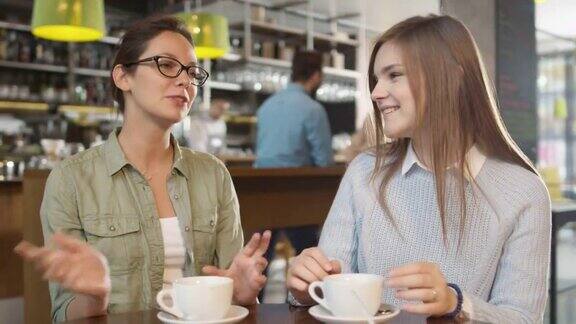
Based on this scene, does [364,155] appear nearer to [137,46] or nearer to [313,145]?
[137,46]

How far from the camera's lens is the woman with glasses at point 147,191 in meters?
1.69

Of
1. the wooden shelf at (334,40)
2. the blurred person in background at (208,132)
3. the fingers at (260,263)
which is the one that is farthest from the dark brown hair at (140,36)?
the wooden shelf at (334,40)

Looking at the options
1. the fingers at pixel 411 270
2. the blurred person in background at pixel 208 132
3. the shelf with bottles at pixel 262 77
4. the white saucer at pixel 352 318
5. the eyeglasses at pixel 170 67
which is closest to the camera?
the white saucer at pixel 352 318

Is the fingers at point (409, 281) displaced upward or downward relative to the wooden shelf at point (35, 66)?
downward

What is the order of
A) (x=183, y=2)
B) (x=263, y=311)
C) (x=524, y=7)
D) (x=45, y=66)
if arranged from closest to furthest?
(x=263, y=311), (x=524, y=7), (x=45, y=66), (x=183, y=2)

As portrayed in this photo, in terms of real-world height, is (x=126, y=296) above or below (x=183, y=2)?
below

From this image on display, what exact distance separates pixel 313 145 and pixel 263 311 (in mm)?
3104

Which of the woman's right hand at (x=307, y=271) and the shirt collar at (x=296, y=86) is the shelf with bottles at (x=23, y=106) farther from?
the woman's right hand at (x=307, y=271)

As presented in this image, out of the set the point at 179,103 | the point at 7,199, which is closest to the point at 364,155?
the point at 179,103

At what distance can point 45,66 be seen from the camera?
608 centimetres

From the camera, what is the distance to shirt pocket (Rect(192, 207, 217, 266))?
5.93ft

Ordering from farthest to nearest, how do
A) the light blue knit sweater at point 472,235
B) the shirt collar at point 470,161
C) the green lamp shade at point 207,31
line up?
the green lamp shade at point 207,31 → the shirt collar at point 470,161 → the light blue knit sweater at point 472,235

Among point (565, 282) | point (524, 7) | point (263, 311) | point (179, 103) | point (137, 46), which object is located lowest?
point (565, 282)

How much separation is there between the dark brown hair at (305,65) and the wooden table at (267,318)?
3.29m
